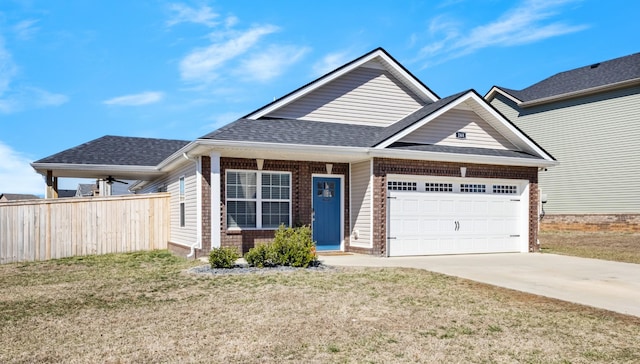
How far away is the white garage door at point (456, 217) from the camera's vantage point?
15758mm

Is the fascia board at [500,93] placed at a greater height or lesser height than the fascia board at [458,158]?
greater

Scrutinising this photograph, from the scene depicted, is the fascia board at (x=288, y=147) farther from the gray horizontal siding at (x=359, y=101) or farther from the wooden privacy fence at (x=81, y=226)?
the wooden privacy fence at (x=81, y=226)

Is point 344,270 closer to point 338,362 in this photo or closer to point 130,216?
point 338,362

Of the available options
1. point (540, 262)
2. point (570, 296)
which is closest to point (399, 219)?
point (540, 262)

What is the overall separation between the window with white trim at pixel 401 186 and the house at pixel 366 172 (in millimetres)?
35

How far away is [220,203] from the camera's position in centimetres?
1455

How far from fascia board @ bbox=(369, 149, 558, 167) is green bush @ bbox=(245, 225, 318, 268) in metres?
3.79

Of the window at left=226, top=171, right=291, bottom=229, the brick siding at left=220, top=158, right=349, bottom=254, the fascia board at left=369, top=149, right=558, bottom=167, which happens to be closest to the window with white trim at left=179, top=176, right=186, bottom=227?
the window at left=226, top=171, right=291, bottom=229

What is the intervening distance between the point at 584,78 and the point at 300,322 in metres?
27.1

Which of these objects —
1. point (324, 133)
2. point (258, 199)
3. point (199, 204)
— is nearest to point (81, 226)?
point (199, 204)

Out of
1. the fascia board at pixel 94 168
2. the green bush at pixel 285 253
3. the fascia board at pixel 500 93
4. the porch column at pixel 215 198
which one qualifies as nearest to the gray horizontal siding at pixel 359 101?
the porch column at pixel 215 198

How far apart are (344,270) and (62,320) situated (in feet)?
20.0

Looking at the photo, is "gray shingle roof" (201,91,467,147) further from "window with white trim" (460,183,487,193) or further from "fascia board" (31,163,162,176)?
"fascia board" (31,163,162,176)

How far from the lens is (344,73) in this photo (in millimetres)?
17531
